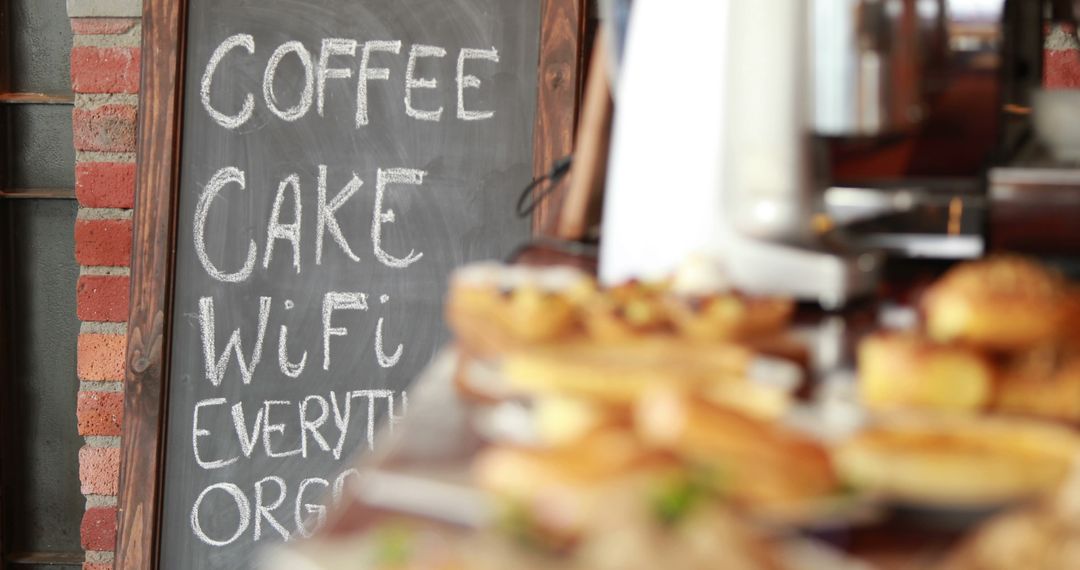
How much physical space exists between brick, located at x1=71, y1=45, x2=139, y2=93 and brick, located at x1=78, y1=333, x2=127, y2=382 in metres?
0.40

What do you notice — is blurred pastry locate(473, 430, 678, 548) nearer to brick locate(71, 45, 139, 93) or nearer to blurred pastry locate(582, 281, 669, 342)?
blurred pastry locate(582, 281, 669, 342)

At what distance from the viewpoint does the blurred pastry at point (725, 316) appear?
503 mm

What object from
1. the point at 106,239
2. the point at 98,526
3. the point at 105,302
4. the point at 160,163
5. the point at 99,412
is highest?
the point at 160,163

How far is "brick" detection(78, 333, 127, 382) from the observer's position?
1854mm

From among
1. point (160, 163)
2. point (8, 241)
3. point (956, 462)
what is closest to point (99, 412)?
point (8, 241)

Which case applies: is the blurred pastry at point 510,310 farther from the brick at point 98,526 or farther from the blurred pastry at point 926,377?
the brick at point 98,526

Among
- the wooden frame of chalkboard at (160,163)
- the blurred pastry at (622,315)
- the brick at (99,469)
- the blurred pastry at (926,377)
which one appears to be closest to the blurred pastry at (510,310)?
the blurred pastry at (622,315)

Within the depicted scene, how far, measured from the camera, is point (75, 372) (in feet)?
6.79

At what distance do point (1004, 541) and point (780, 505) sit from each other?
57 mm

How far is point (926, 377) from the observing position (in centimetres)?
42

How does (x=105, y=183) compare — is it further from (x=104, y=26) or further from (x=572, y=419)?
(x=572, y=419)

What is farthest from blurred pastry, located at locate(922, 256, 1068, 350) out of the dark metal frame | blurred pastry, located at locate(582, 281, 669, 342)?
the dark metal frame

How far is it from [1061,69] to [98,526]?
5.72 feet

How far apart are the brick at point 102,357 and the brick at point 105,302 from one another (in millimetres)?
31
